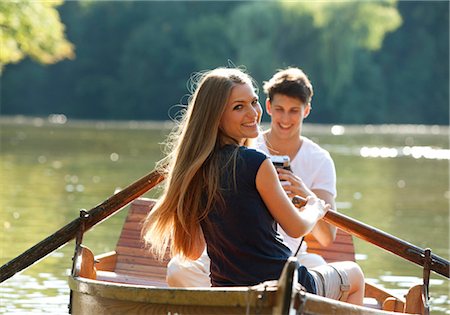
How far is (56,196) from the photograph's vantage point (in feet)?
60.8

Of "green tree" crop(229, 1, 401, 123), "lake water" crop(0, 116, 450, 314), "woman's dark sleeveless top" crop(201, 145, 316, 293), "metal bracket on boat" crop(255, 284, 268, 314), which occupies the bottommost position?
"metal bracket on boat" crop(255, 284, 268, 314)

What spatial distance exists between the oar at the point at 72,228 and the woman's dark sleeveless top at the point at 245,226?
6.45 ft

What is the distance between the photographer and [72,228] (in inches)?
293

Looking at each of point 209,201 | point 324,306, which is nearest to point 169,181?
point 209,201

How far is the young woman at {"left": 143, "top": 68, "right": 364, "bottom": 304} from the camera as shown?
215 inches

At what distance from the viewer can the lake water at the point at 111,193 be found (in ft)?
36.4

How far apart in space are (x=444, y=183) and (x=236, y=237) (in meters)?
20.1

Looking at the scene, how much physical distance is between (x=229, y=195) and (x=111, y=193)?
1408cm

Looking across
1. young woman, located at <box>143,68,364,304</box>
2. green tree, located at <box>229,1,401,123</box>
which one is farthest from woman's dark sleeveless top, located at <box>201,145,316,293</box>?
green tree, located at <box>229,1,401,123</box>

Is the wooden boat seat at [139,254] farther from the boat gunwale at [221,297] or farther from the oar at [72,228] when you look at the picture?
the boat gunwale at [221,297]

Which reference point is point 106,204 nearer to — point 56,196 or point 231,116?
point 231,116

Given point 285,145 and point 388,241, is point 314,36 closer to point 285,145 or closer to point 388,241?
point 285,145

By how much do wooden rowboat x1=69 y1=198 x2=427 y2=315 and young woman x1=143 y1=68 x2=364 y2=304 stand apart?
245mm

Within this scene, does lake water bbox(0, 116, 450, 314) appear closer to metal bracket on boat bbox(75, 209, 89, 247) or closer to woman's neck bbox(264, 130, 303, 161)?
metal bracket on boat bbox(75, 209, 89, 247)
